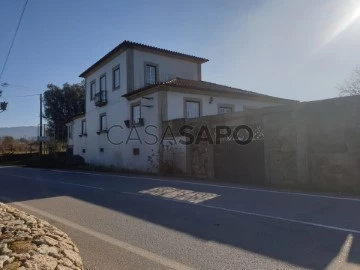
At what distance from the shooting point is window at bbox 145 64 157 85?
24.6m

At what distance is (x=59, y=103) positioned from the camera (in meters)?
54.8

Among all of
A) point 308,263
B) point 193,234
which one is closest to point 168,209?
point 193,234

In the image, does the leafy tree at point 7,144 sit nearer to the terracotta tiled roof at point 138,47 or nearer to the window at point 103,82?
the terracotta tiled roof at point 138,47

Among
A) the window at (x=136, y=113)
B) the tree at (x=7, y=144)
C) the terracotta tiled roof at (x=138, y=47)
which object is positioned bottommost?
the tree at (x=7, y=144)

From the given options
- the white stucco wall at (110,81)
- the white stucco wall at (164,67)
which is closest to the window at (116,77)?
the white stucco wall at (110,81)

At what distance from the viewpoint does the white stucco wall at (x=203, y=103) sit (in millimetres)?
20156

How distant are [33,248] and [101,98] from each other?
24.2m

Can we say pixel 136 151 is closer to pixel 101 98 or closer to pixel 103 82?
pixel 101 98

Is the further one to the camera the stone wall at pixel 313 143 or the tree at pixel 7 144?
the tree at pixel 7 144

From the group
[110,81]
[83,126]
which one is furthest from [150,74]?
[83,126]

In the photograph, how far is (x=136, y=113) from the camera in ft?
73.5

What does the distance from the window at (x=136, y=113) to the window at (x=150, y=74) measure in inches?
111

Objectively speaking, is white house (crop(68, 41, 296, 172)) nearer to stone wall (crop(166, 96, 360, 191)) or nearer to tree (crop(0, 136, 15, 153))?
stone wall (crop(166, 96, 360, 191))

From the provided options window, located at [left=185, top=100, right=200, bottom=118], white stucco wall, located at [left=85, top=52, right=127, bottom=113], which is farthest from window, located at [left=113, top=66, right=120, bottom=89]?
window, located at [left=185, top=100, right=200, bottom=118]
